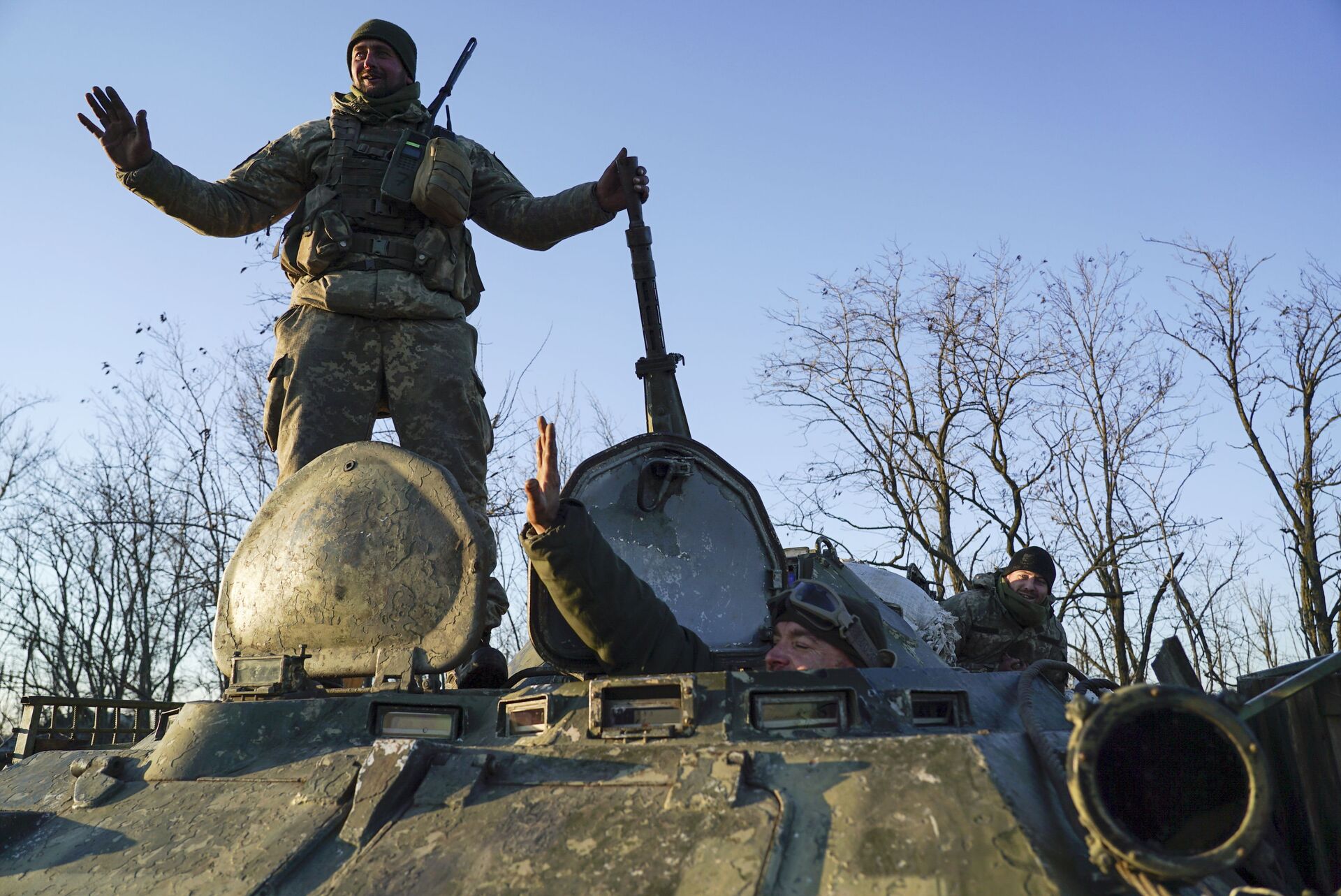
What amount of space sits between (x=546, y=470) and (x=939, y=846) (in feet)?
4.72

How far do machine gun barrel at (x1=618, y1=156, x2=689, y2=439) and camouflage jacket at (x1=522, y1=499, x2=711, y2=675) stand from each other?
7.89ft

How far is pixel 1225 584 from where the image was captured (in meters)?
13.2

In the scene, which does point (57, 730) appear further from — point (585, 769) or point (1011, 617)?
point (1011, 617)

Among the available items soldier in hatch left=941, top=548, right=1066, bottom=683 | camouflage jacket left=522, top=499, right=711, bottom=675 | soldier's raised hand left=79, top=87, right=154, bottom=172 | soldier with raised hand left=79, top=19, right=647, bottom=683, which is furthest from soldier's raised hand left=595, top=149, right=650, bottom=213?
soldier in hatch left=941, top=548, right=1066, bottom=683

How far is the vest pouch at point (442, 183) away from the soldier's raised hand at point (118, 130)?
1.07 meters

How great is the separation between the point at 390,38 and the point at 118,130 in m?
1.26

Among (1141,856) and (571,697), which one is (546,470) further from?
(1141,856)

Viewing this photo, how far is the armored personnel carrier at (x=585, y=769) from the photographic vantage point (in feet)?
7.34

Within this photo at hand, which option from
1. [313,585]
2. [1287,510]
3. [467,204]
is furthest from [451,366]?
[1287,510]

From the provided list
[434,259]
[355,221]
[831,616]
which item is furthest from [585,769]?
[355,221]

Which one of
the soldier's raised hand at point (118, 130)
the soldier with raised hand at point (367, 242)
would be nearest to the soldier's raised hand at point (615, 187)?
the soldier with raised hand at point (367, 242)

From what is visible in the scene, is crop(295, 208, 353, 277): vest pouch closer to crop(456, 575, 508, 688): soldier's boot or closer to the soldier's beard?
the soldier's beard

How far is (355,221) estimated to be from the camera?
520 cm

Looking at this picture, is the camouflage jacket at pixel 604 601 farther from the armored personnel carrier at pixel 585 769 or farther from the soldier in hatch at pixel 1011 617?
the soldier in hatch at pixel 1011 617
